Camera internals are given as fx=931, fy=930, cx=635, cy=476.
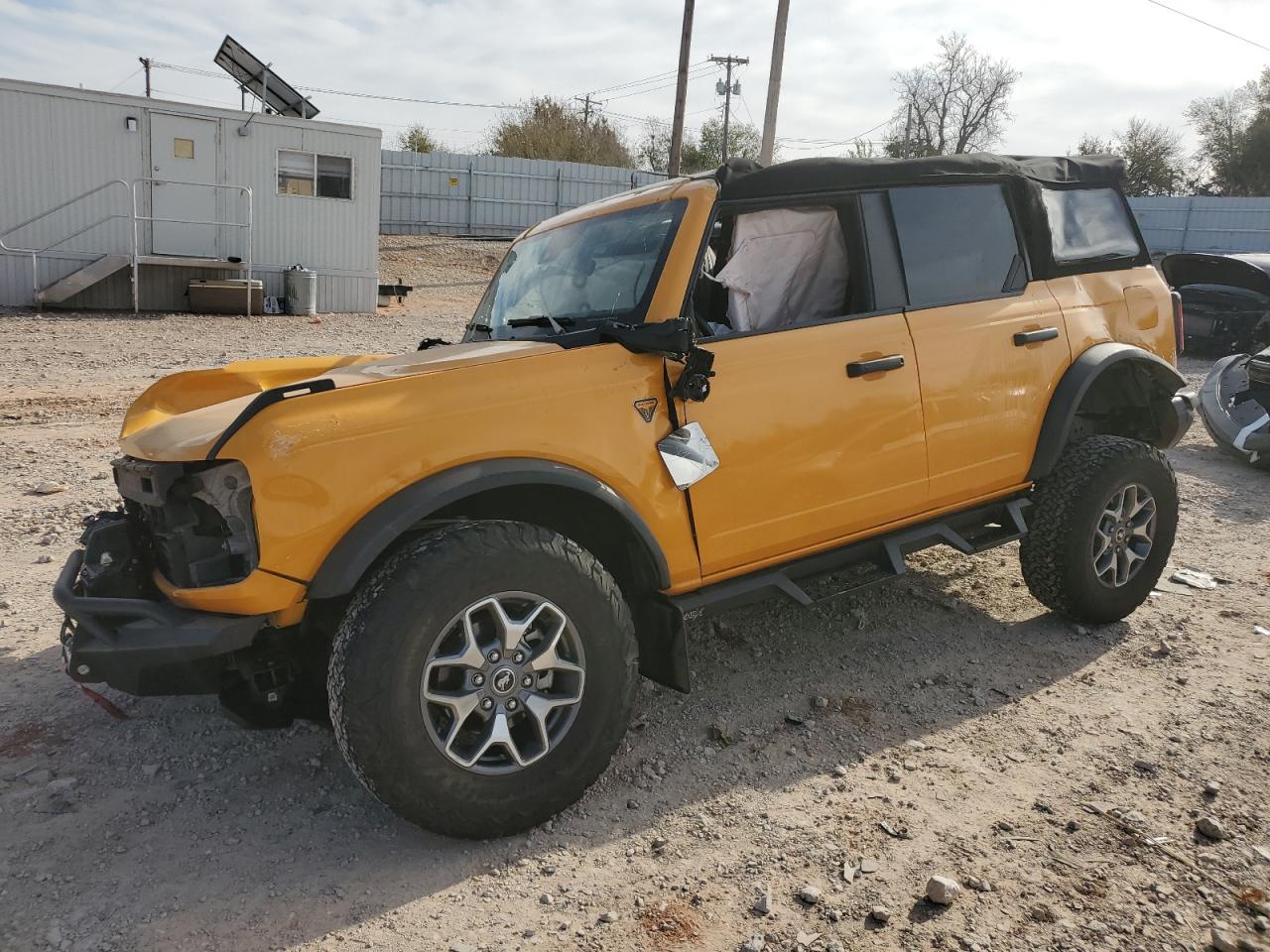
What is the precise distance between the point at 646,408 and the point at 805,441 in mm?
660

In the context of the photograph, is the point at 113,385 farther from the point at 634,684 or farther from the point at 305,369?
the point at 634,684

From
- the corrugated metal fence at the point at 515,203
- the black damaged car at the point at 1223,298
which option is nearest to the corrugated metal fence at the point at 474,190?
the corrugated metal fence at the point at 515,203

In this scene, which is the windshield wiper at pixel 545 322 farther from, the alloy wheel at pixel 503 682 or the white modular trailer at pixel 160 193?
the white modular trailer at pixel 160 193

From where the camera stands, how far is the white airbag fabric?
3.67 m

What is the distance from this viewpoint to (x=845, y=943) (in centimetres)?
240

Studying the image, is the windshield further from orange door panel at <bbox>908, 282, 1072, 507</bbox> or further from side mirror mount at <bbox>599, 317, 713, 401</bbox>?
orange door panel at <bbox>908, 282, 1072, 507</bbox>

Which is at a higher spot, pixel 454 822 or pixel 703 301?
pixel 703 301

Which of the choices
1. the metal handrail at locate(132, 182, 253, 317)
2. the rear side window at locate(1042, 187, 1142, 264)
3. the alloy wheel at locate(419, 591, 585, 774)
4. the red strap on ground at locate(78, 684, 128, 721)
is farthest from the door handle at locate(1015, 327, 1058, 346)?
the metal handrail at locate(132, 182, 253, 317)

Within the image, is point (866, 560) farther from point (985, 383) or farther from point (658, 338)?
point (658, 338)

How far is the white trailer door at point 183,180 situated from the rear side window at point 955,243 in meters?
16.4

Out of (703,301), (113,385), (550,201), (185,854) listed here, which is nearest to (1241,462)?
(703,301)

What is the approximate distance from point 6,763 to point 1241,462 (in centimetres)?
913

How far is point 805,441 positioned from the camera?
11.0 ft

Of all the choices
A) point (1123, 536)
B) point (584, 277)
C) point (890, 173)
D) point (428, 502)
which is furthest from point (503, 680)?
point (1123, 536)
